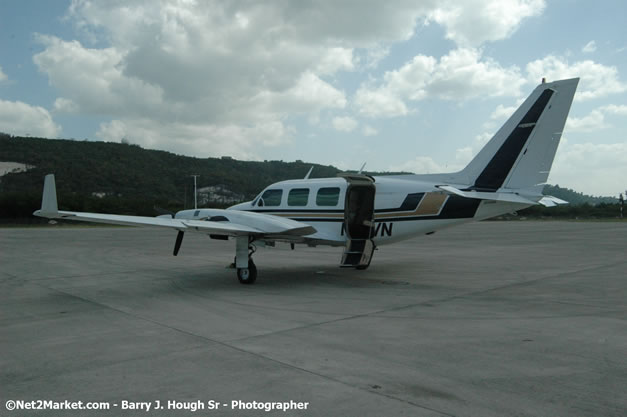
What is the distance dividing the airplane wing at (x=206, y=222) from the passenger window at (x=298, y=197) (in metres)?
1.56

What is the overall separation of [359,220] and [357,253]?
106 cm

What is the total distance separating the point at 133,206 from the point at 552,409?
61286 mm

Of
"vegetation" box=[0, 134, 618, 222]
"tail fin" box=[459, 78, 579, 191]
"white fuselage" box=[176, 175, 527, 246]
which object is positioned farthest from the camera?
"vegetation" box=[0, 134, 618, 222]

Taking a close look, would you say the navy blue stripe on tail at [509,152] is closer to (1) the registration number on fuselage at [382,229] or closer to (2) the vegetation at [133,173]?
(1) the registration number on fuselage at [382,229]

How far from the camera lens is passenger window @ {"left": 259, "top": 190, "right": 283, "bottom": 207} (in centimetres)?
1484

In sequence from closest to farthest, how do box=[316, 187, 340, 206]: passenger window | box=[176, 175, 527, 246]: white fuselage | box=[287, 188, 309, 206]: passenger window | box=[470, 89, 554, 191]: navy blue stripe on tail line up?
box=[470, 89, 554, 191]: navy blue stripe on tail
box=[176, 175, 527, 246]: white fuselage
box=[316, 187, 340, 206]: passenger window
box=[287, 188, 309, 206]: passenger window

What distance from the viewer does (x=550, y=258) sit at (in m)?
18.8

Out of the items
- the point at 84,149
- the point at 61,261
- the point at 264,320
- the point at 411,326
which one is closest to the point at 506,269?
the point at 411,326

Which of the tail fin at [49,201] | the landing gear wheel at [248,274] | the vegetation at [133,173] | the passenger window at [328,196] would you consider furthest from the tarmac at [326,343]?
the vegetation at [133,173]

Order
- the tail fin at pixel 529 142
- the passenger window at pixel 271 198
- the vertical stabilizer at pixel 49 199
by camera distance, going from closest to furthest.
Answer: the vertical stabilizer at pixel 49 199
the tail fin at pixel 529 142
the passenger window at pixel 271 198

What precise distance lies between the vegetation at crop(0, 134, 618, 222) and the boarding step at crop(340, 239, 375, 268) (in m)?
56.5

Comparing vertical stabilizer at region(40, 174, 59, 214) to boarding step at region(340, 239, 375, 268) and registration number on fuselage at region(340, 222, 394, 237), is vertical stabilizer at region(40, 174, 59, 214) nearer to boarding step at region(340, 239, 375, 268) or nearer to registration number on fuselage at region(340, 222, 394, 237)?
boarding step at region(340, 239, 375, 268)

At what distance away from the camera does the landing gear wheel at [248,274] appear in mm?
12656

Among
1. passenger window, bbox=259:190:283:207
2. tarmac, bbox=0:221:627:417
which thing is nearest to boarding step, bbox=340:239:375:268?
tarmac, bbox=0:221:627:417
